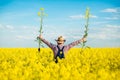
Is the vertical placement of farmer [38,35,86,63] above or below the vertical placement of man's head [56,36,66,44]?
below

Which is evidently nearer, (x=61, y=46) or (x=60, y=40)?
(x=60, y=40)

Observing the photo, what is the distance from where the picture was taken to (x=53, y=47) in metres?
12.7

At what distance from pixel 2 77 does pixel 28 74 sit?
0.66 metres

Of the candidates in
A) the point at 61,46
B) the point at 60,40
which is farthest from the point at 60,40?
the point at 61,46

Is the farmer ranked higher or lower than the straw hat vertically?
lower

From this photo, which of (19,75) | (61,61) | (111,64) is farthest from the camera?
(111,64)

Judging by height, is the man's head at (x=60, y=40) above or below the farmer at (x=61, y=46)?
above

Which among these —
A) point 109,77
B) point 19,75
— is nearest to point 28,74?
point 19,75

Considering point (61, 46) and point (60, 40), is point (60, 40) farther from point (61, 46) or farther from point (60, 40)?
point (61, 46)

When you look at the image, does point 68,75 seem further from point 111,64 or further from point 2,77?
point 111,64

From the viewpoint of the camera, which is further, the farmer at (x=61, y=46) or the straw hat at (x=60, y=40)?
the farmer at (x=61, y=46)

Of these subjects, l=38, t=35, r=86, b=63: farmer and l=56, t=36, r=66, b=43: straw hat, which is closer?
l=56, t=36, r=66, b=43: straw hat

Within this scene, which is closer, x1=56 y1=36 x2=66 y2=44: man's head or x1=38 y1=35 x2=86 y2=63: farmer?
x1=56 y1=36 x2=66 y2=44: man's head

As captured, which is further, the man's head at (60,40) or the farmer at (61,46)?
the farmer at (61,46)
